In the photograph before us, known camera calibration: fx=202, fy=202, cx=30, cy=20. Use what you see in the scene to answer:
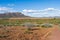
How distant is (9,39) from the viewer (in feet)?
63.9

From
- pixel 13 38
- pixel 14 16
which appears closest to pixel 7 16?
pixel 14 16

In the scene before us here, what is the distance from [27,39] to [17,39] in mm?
949

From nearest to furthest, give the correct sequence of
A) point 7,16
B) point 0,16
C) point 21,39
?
point 21,39, point 0,16, point 7,16

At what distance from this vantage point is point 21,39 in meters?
19.1

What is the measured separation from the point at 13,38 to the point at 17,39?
35.4 inches

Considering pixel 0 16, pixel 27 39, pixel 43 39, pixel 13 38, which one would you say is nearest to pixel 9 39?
pixel 13 38

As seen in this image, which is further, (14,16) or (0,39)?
(14,16)

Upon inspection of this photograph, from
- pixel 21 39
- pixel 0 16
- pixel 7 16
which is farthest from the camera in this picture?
pixel 7 16

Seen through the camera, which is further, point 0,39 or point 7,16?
point 7,16

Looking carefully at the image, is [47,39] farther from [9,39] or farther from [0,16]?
[0,16]

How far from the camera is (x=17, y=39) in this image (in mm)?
19109

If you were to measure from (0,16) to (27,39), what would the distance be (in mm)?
39842

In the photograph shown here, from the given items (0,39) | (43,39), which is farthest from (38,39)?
(0,39)

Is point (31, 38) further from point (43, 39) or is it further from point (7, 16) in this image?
point (7, 16)
